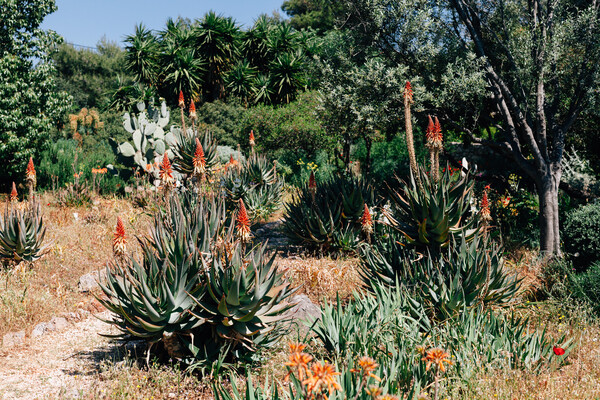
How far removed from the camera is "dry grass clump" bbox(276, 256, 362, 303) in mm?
6430

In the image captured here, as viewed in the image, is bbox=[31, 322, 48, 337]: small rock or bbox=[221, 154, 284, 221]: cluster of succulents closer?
bbox=[31, 322, 48, 337]: small rock

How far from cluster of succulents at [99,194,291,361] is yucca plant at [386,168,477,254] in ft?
5.56

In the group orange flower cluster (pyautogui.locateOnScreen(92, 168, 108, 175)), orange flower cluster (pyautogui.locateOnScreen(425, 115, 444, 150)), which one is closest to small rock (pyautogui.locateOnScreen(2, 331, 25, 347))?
orange flower cluster (pyautogui.locateOnScreen(425, 115, 444, 150))

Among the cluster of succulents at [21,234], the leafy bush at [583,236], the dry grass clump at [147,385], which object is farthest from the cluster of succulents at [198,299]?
the leafy bush at [583,236]

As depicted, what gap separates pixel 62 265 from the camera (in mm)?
7352

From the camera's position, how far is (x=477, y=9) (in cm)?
844

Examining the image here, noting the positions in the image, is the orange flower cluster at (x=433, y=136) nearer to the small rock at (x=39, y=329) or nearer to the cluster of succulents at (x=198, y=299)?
the cluster of succulents at (x=198, y=299)

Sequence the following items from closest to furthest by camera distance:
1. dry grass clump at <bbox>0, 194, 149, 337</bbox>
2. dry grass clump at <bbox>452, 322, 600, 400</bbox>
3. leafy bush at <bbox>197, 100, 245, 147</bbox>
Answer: dry grass clump at <bbox>452, 322, 600, 400</bbox>, dry grass clump at <bbox>0, 194, 149, 337</bbox>, leafy bush at <bbox>197, 100, 245, 147</bbox>

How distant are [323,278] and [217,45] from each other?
14938mm

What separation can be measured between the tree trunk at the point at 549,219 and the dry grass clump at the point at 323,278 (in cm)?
302

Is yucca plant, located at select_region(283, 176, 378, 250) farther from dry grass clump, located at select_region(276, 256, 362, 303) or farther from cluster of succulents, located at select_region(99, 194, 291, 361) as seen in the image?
cluster of succulents, located at select_region(99, 194, 291, 361)

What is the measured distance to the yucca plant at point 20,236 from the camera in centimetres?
687

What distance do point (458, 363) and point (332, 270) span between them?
10.8 feet

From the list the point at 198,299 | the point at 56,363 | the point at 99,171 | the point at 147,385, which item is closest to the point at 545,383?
the point at 198,299
